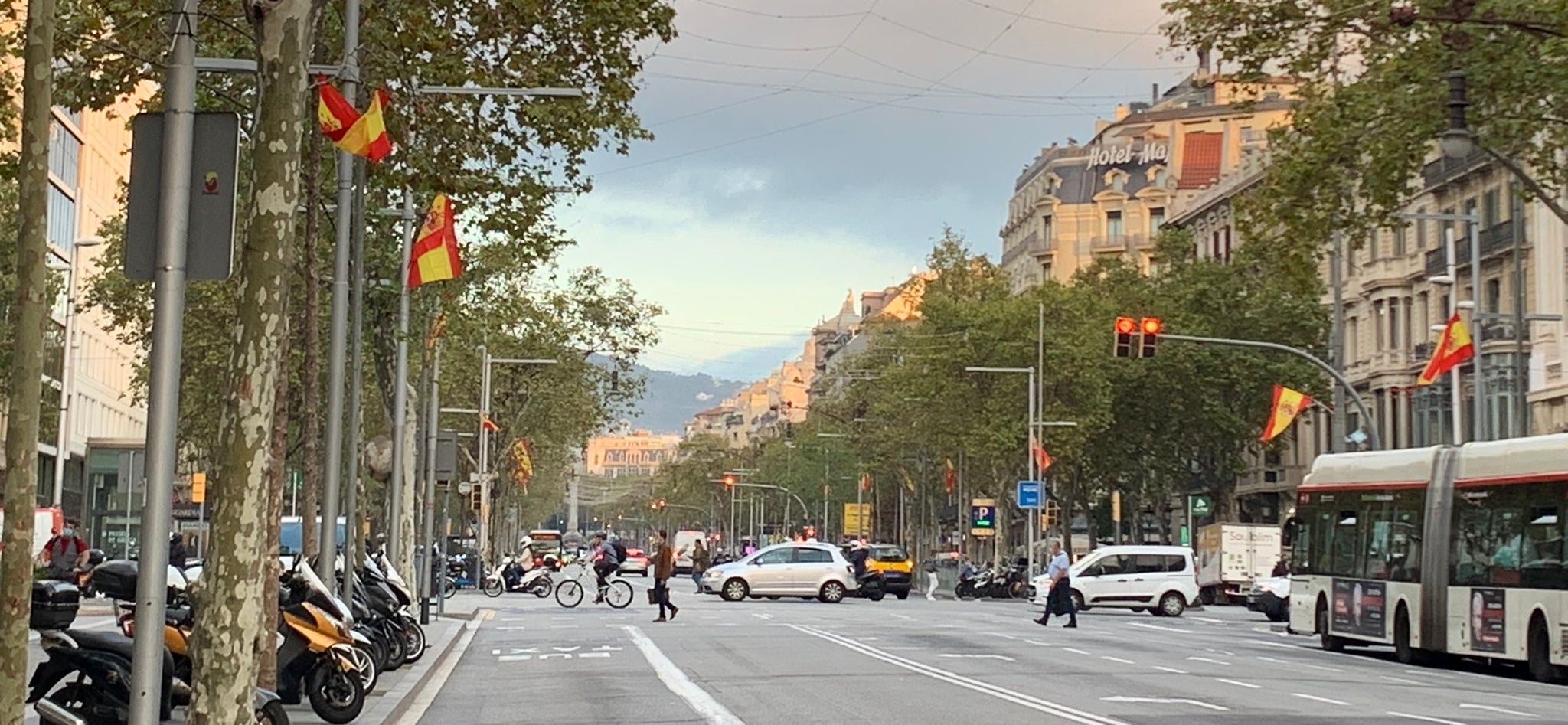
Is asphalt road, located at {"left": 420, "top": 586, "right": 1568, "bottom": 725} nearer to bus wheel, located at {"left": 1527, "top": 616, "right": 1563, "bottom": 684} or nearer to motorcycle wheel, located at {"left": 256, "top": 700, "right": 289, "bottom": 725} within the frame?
bus wheel, located at {"left": 1527, "top": 616, "right": 1563, "bottom": 684}

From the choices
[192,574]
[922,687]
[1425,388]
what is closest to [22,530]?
[192,574]

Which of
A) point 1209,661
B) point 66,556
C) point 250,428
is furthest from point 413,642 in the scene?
point 66,556

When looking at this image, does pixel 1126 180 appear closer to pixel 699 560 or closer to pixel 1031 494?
pixel 1031 494

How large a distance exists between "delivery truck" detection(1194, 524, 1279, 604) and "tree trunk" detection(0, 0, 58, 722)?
60.1 meters

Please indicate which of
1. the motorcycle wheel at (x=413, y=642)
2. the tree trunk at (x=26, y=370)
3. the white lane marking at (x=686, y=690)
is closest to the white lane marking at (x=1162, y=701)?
the white lane marking at (x=686, y=690)

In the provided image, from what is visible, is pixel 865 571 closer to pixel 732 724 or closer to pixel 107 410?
pixel 107 410

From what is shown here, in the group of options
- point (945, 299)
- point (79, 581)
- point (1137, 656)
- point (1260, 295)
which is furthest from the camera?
point (945, 299)

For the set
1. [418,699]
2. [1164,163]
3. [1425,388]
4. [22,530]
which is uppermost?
[1164,163]

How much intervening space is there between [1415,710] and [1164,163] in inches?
4213

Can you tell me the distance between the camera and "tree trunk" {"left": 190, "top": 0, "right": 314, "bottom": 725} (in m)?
12.1

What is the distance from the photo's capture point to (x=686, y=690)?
23203 mm

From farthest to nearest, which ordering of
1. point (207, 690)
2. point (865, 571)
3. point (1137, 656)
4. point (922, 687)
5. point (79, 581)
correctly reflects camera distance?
point (865, 571)
point (79, 581)
point (1137, 656)
point (922, 687)
point (207, 690)

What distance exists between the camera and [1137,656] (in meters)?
31.9

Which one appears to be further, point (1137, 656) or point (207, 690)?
point (1137, 656)
